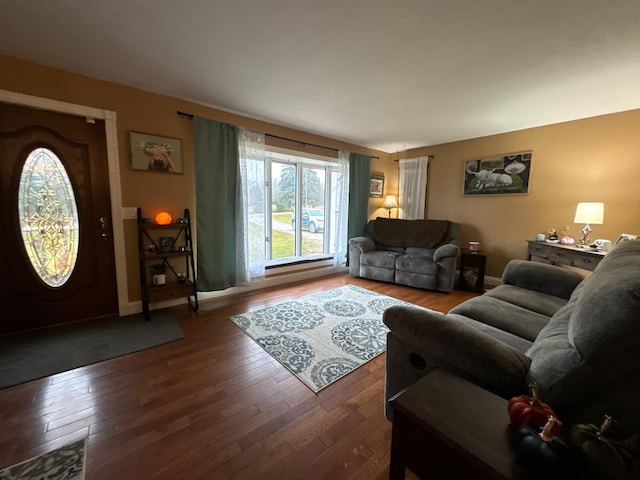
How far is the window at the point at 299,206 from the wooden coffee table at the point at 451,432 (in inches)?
114

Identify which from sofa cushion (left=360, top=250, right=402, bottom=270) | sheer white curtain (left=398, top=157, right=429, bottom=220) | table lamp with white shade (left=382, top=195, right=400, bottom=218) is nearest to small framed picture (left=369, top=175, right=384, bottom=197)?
table lamp with white shade (left=382, top=195, right=400, bottom=218)

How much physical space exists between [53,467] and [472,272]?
4.35 m

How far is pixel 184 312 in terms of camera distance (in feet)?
9.31

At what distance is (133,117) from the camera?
2.57 metres

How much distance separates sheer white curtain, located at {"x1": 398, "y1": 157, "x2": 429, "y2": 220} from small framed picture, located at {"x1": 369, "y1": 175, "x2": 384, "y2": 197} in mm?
354

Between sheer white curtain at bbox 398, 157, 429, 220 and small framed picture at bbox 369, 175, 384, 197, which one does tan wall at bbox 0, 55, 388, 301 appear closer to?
small framed picture at bbox 369, 175, 384, 197

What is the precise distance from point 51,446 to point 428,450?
5.91 feet

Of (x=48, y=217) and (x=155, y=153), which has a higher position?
(x=155, y=153)

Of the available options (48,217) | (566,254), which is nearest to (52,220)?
(48,217)

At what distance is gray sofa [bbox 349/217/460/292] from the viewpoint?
3.58m

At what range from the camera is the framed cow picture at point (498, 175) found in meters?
3.58

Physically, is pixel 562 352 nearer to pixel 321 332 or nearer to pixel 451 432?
pixel 451 432

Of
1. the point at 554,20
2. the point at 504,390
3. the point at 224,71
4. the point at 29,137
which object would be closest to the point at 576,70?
the point at 554,20

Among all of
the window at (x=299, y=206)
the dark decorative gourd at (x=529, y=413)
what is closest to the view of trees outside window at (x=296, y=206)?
the window at (x=299, y=206)
